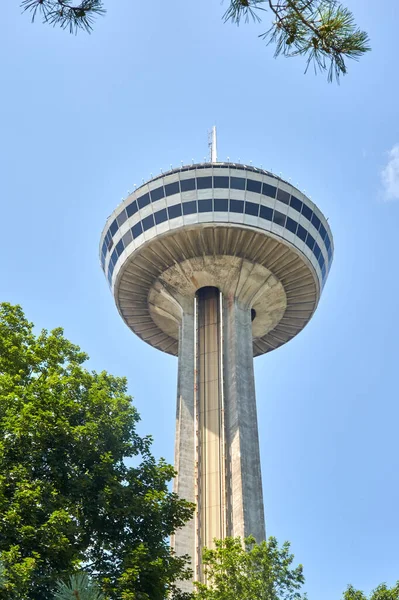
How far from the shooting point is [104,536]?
625 inches

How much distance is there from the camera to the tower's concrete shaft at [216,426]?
40.0 m

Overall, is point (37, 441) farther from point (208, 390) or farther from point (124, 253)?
point (124, 253)

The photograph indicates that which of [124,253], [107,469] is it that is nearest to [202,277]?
[124,253]

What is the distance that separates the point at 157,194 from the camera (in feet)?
159

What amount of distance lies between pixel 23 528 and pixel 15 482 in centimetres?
133

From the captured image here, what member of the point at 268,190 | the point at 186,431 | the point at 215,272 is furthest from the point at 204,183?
the point at 186,431

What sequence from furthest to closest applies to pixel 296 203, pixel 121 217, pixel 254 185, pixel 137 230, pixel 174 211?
pixel 121 217, pixel 296 203, pixel 137 230, pixel 254 185, pixel 174 211

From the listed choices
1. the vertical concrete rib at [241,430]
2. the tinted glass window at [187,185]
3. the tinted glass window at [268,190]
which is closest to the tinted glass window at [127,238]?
the tinted glass window at [187,185]

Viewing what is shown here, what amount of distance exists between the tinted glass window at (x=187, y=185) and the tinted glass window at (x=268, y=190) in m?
5.18

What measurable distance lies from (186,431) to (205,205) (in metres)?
15.9

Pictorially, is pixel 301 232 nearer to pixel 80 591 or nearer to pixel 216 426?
pixel 216 426

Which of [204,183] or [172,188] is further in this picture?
[172,188]

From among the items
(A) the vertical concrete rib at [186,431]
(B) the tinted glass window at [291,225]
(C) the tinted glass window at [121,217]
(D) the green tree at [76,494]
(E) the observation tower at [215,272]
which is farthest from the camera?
(C) the tinted glass window at [121,217]

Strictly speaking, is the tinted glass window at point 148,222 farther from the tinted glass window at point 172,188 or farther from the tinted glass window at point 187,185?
the tinted glass window at point 187,185
